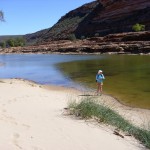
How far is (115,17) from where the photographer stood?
434ft

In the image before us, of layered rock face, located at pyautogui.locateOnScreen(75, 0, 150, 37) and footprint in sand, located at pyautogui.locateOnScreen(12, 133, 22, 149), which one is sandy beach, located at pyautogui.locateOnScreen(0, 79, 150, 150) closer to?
footprint in sand, located at pyautogui.locateOnScreen(12, 133, 22, 149)

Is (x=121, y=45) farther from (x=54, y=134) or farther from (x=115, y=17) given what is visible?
(x=54, y=134)

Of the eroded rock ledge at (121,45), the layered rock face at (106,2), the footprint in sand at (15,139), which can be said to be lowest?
the eroded rock ledge at (121,45)

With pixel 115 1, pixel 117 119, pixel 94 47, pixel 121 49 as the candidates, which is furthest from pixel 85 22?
pixel 117 119

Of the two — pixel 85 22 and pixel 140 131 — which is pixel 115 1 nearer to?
pixel 85 22

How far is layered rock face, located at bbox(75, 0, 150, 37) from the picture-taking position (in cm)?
11912

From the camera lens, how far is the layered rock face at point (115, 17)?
11912 centimetres

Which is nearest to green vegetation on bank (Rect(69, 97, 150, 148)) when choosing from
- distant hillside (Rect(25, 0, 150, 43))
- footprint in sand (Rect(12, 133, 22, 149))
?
footprint in sand (Rect(12, 133, 22, 149))

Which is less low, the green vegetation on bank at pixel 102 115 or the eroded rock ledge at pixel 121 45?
the green vegetation on bank at pixel 102 115

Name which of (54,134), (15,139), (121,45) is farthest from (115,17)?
(15,139)

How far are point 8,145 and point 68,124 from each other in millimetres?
2326

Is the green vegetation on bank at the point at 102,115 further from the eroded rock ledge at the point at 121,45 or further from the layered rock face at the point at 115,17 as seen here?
the layered rock face at the point at 115,17

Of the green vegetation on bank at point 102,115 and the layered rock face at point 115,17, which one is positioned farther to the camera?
the layered rock face at point 115,17

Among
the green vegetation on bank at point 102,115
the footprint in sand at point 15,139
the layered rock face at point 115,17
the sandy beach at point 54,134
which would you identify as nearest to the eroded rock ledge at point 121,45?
the layered rock face at point 115,17
